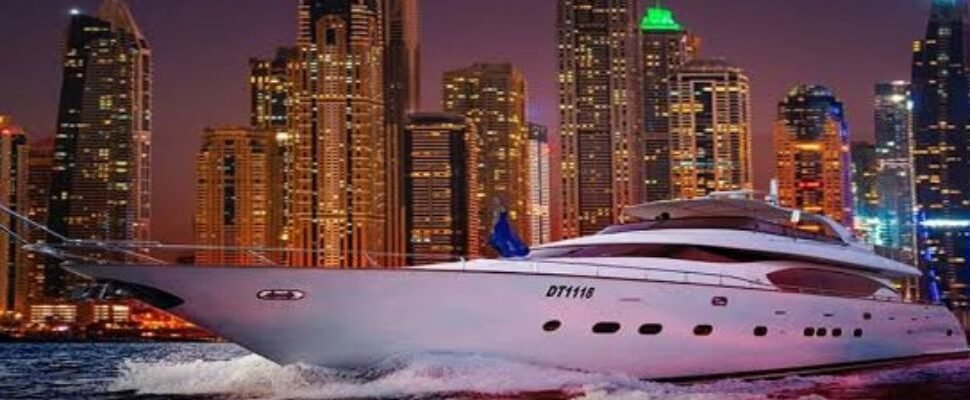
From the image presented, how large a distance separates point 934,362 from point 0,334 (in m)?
124

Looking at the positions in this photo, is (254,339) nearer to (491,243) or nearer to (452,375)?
(452,375)

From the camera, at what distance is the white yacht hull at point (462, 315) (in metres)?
20.4

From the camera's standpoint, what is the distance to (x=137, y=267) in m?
20.0

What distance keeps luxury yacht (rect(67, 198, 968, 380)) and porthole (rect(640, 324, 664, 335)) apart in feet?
0.06

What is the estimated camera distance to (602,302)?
72.5 feet

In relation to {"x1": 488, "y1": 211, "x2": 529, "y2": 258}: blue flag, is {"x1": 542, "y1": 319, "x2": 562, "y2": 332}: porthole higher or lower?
lower

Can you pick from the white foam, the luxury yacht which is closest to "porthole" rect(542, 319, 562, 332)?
the luxury yacht

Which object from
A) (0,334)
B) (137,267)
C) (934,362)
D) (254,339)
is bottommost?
(0,334)

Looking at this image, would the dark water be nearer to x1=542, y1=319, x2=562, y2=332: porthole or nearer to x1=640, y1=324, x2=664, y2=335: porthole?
x1=542, y1=319, x2=562, y2=332: porthole

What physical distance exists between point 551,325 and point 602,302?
110 centimetres

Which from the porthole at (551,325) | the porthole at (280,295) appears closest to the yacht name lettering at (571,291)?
the porthole at (551,325)

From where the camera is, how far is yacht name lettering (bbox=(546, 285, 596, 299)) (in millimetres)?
21703

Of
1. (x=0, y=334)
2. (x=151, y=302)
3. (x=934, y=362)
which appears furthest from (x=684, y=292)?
(x=0, y=334)

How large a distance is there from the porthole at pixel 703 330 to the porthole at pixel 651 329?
3.23 feet
